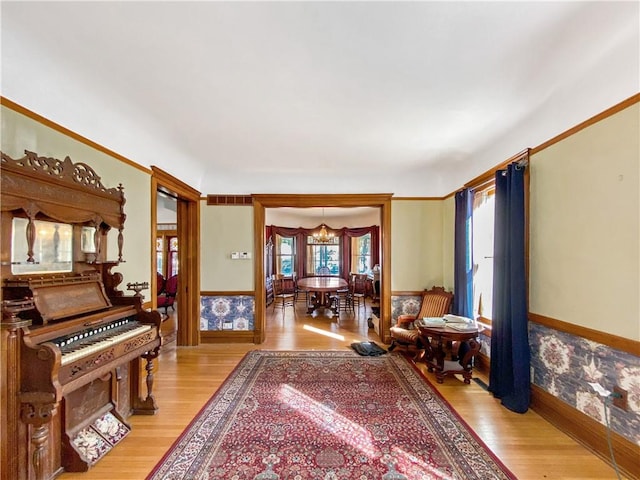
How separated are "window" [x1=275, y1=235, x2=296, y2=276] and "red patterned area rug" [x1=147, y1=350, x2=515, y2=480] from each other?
593cm

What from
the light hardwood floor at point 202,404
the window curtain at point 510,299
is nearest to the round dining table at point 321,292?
the light hardwood floor at point 202,404

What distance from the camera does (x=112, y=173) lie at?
2.62 meters

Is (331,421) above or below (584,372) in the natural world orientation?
below

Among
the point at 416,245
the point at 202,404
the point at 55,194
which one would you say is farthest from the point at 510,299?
the point at 55,194

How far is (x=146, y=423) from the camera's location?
233 cm

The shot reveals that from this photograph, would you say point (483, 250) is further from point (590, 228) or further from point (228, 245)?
point (228, 245)

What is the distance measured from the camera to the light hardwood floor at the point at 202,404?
5.97 feet

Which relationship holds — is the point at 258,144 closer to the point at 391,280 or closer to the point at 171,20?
the point at 171,20

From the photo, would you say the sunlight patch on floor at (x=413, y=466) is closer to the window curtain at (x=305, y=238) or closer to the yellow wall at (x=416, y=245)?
the yellow wall at (x=416, y=245)

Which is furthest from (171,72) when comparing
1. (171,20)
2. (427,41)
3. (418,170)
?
(418,170)

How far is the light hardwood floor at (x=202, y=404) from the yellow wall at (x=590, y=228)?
905 mm

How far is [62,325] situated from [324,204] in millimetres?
3427

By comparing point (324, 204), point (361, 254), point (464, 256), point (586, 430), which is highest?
point (324, 204)

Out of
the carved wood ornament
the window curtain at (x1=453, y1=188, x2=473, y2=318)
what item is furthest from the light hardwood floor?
the carved wood ornament
